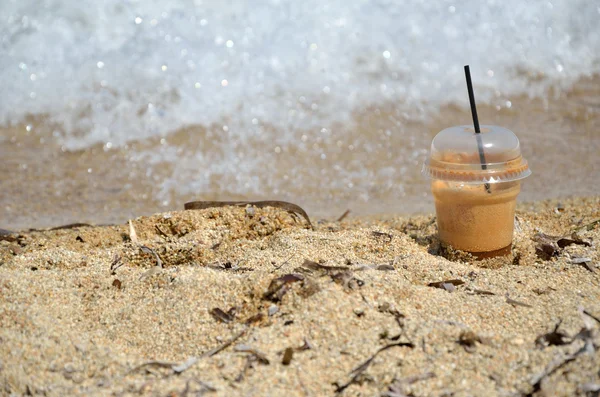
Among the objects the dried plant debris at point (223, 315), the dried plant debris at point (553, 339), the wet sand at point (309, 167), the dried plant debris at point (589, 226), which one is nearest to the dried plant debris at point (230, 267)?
the dried plant debris at point (223, 315)

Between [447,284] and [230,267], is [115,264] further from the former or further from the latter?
[447,284]

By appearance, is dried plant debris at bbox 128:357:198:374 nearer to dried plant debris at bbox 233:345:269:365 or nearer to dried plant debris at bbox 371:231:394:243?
dried plant debris at bbox 233:345:269:365

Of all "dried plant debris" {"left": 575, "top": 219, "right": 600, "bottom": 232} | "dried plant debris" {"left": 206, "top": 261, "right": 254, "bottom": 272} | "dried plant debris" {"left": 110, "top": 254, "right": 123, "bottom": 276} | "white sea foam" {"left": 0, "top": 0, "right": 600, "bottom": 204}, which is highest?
"white sea foam" {"left": 0, "top": 0, "right": 600, "bottom": 204}

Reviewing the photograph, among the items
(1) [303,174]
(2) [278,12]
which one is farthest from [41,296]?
(2) [278,12]

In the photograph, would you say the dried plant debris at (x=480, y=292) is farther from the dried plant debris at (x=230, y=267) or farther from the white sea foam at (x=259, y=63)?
the white sea foam at (x=259, y=63)

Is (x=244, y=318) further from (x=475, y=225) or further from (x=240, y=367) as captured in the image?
(x=475, y=225)

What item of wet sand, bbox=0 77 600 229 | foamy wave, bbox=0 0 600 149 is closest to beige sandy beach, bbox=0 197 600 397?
wet sand, bbox=0 77 600 229
